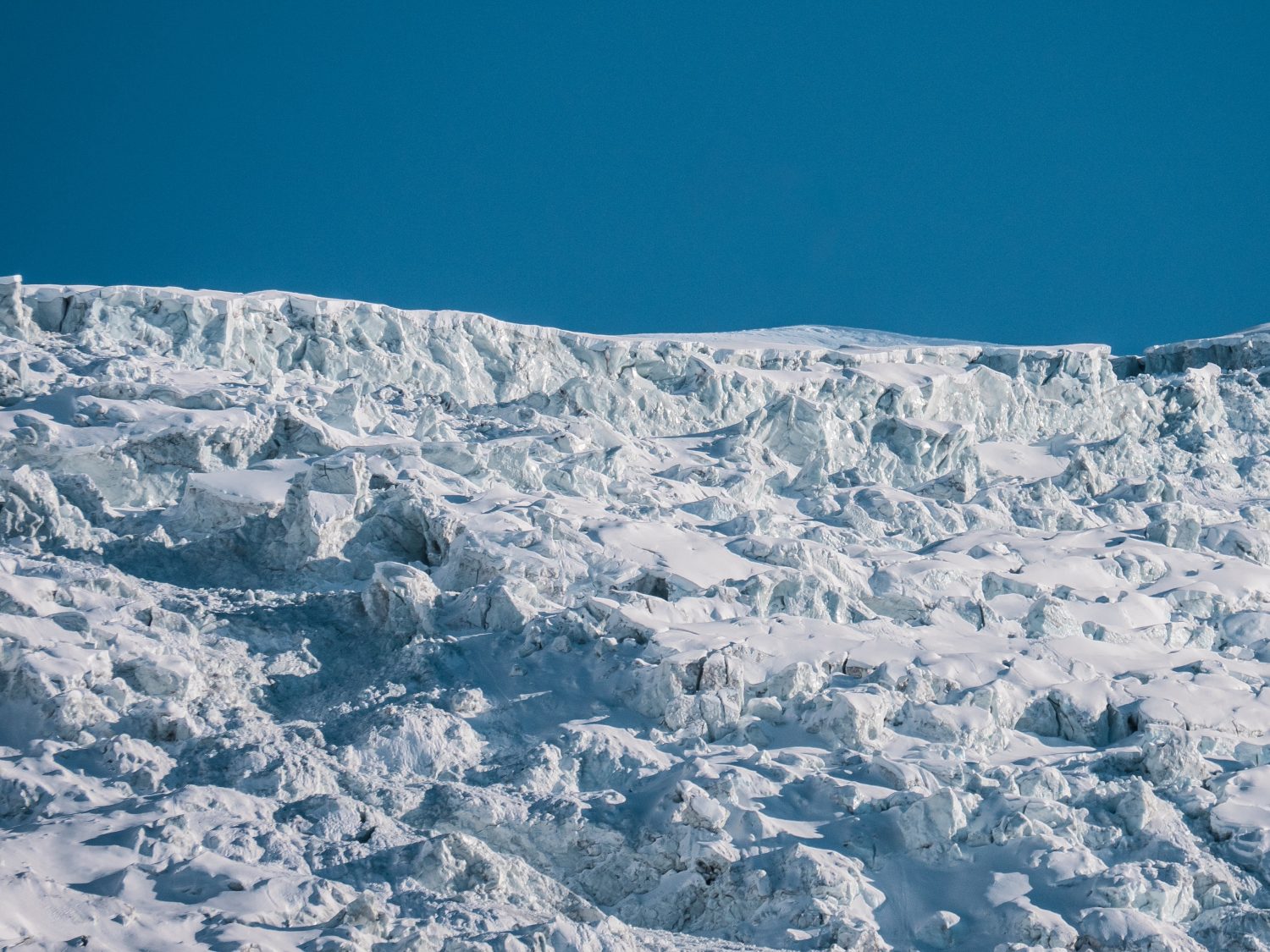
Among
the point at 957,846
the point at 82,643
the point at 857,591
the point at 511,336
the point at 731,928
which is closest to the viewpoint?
the point at 731,928

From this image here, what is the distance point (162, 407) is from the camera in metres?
22.9

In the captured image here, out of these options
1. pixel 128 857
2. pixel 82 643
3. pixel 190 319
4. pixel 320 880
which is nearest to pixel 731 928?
pixel 320 880

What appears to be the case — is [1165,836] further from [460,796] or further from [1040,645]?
[460,796]

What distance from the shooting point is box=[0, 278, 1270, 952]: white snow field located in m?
13.2

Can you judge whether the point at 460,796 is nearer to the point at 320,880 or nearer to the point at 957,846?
the point at 320,880

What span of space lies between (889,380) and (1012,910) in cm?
1744

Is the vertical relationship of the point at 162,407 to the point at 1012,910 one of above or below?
above

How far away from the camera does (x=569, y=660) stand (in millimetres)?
17297

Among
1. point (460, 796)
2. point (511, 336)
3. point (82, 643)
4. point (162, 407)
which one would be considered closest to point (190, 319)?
point (162, 407)

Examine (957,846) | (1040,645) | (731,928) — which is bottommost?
(731,928)

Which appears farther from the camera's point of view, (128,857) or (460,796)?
(460,796)

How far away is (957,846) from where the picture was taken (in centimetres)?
1427

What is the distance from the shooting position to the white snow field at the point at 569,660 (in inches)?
521

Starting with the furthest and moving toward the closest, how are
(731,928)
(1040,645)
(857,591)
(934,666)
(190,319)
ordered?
(190,319) → (857,591) → (1040,645) → (934,666) → (731,928)
